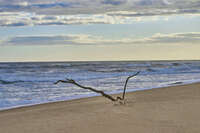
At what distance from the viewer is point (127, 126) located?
568 centimetres

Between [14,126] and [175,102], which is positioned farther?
[175,102]

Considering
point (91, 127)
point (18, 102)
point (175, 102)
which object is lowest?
point (18, 102)

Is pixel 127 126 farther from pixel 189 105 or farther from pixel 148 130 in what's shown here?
pixel 189 105

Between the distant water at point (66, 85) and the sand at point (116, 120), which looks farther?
the distant water at point (66, 85)

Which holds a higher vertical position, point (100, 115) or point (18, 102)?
point (100, 115)

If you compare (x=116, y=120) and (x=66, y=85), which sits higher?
(x=116, y=120)

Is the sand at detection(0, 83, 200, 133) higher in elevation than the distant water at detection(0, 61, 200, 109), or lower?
higher

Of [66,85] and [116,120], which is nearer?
[116,120]

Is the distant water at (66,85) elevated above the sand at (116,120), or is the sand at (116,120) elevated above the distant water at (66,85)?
the sand at (116,120)

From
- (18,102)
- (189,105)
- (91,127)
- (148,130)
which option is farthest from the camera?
(18,102)

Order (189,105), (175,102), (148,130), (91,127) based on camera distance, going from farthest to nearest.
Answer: (175,102) → (189,105) → (91,127) → (148,130)

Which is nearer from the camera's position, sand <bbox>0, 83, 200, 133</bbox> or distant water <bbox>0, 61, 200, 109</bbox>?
sand <bbox>0, 83, 200, 133</bbox>

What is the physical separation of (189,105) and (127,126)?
2.47 meters

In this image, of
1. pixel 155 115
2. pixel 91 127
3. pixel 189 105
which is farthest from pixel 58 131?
pixel 189 105
